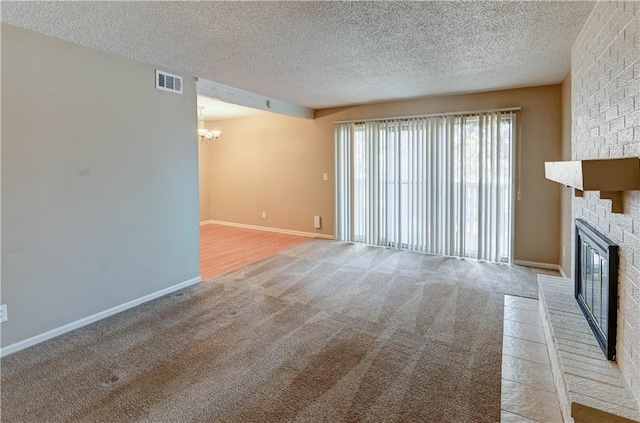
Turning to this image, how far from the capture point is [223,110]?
639cm

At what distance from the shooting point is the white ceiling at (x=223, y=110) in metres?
5.65

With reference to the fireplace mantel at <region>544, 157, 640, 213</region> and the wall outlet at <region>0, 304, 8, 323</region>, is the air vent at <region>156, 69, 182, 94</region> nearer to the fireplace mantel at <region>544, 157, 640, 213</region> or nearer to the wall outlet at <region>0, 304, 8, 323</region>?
the wall outlet at <region>0, 304, 8, 323</region>

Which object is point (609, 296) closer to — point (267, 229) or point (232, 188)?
point (267, 229)

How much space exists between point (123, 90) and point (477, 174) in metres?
4.44

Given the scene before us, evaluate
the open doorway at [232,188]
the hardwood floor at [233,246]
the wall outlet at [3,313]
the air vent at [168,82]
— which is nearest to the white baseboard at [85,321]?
the wall outlet at [3,313]

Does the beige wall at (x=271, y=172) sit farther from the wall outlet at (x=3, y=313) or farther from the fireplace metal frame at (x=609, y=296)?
the wall outlet at (x=3, y=313)

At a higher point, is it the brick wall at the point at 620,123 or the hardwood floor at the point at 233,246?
the brick wall at the point at 620,123

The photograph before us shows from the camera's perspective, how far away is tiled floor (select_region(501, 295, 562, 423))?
1.87 metres

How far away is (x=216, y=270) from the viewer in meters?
4.54

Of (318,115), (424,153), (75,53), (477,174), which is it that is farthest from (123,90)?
(477,174)

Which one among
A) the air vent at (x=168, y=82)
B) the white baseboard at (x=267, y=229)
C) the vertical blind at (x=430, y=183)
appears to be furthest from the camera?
the white baseboard at (x=267, y=229)

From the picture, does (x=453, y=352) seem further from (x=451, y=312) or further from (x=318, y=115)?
(x=318, y=115)

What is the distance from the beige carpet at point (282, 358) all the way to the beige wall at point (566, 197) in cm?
57

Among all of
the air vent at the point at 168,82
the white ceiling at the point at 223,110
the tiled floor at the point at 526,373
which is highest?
the white ceiling at the point at 223,110
